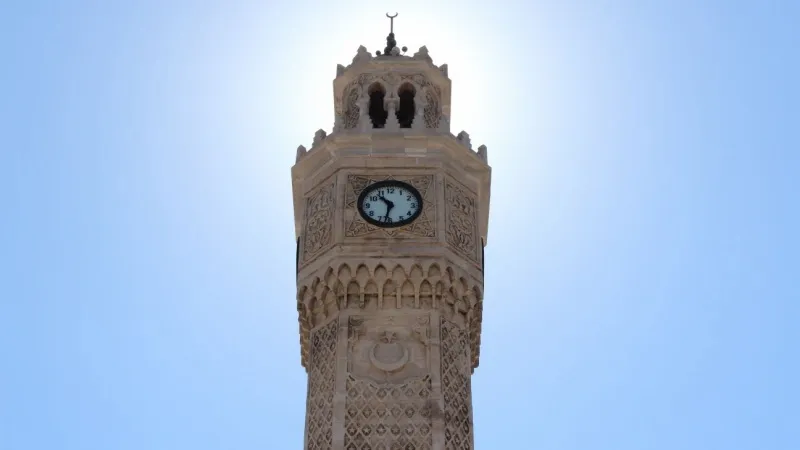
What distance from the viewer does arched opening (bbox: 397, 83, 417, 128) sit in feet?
81.2

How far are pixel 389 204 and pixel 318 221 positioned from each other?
1.12m

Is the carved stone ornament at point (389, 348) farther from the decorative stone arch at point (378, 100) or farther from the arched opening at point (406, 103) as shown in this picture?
the arched opening at point (406, 103)

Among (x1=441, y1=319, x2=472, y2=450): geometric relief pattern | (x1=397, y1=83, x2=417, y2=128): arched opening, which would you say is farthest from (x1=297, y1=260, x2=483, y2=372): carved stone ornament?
(x1=397, y1=83, x2=417, y2=128): arched opening

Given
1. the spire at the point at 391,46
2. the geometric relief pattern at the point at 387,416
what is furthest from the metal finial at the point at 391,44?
the geometric relief pattern at the point at 387,416

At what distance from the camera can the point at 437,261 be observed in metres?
21.9

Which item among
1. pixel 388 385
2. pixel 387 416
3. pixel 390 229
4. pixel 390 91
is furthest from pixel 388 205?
pixel 387 416

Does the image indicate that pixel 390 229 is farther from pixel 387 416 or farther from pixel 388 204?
pixel 387 416

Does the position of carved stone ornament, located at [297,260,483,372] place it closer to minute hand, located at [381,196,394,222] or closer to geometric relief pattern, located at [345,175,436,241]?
geometric relief pattern, located at [345,175,436,241]

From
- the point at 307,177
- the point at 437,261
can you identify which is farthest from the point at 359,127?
the point at 437,261

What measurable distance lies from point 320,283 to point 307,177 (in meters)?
2.43

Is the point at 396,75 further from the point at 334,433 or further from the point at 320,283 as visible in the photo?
the point at 334,433

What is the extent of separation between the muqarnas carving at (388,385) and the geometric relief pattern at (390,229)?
4.56ft

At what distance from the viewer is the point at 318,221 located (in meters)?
22.8

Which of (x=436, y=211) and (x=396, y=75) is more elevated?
(x=396, y=75)
